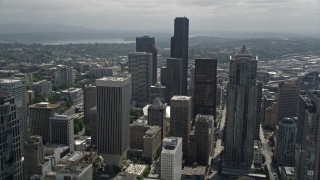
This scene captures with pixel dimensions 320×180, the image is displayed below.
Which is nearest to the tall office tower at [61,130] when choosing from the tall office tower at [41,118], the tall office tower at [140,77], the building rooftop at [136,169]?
the tall office tower at [41,118]

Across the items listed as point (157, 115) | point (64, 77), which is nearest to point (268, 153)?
point (157, 115)

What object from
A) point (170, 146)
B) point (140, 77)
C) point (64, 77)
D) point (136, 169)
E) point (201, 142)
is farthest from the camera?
point (64, 77)

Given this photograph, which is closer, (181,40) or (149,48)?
(181,40)

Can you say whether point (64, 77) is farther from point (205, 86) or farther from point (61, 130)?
point (61, 130)

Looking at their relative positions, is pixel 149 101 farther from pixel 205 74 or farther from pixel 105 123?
pixel 105 123

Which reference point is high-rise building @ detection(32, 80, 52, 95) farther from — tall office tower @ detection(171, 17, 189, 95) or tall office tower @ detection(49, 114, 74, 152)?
tall office tower @ detection(49, 114, 74, 152)

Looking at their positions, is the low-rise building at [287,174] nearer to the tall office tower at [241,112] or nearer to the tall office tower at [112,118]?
the tall office tower at [241,112]
